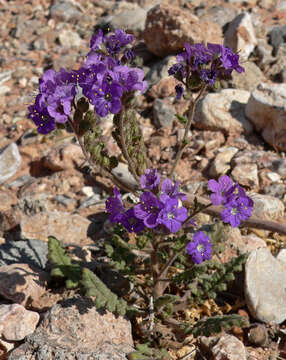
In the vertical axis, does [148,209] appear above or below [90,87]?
below

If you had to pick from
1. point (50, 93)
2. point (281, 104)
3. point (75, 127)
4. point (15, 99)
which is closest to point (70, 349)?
point (75, 127)

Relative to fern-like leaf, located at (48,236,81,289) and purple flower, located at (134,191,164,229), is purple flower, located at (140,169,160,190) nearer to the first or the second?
purple flower, located at (134,191,164,229)

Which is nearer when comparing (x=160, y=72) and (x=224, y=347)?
(x=224, y=347)

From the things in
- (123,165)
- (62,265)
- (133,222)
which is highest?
(133,222)

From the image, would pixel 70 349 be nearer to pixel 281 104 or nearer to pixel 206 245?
pixel 206 245

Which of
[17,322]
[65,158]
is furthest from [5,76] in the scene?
[17,322]

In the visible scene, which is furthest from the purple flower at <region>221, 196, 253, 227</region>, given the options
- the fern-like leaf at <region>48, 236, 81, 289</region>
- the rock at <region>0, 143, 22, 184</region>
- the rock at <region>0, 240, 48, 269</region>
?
the rock at <region>0, 143, 22, 184</region>

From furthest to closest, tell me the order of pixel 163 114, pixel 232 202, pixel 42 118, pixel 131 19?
pixel 131 19
pixel 163 114
pixel 42 118
pixel 232 202

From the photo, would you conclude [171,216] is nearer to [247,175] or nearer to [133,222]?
[133,222]

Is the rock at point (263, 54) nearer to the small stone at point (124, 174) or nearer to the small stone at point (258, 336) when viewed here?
the small stone at point (124, 174)
